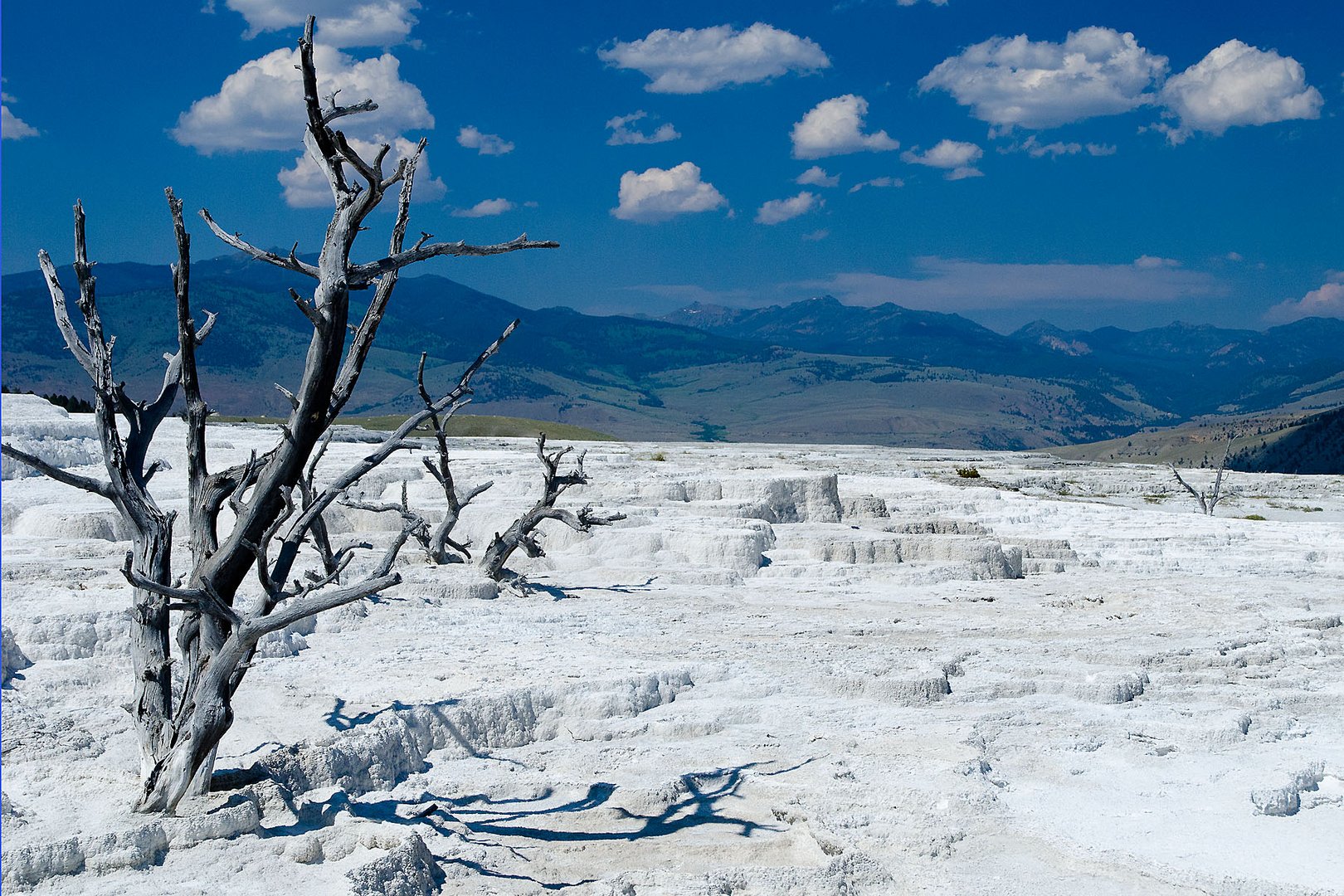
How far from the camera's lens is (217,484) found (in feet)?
24.7

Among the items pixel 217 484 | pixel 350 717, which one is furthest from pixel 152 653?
pixel 350 717

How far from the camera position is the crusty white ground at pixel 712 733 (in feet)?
25.6

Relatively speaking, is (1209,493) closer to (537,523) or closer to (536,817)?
(537,523)

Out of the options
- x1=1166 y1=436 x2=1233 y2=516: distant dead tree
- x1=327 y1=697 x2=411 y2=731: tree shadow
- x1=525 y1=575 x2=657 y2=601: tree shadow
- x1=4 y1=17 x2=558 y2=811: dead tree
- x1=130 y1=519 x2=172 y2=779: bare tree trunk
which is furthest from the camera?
x1=1166 y1=436 x2=1233 y2=516: distant dead tree

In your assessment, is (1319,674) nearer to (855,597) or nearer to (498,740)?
(855,597)

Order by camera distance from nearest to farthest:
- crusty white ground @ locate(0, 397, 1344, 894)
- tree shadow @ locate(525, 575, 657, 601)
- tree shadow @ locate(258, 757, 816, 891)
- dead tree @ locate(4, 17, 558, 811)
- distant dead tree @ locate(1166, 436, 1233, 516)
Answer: dead tree @ locate(4, 17, 558, 811) → crusty white ground @ locate(0, 397, 1344, 894) → tree shadow @ locate(258, 757, 816, 891) → tree shadow @ locate(525, 575, 657, 601) → distant dead tree @ locate(1166, 436, 1233, 516)

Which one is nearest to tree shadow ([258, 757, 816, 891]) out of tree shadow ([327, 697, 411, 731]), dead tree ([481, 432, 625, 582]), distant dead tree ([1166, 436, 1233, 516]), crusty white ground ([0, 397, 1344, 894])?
crusty white ground ([0, 397, 1344, 894])

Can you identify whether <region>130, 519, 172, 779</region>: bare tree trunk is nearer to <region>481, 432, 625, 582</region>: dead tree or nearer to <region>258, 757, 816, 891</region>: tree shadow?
<region>258, 757, 816, 891</region>: tree shadow

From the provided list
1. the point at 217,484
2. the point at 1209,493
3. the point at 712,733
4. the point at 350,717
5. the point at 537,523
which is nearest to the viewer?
the point at 217,484

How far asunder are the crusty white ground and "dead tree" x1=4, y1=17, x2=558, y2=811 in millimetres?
707

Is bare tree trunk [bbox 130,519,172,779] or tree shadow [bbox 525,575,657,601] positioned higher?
bare tree trunk [bbox 130,519,172,779]

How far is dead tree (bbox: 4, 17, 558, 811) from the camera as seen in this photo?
22.6 ft

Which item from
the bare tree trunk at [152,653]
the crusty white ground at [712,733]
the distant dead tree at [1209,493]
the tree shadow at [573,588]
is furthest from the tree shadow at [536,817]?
the distant dead tree at [1209,493]

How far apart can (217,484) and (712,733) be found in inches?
228
